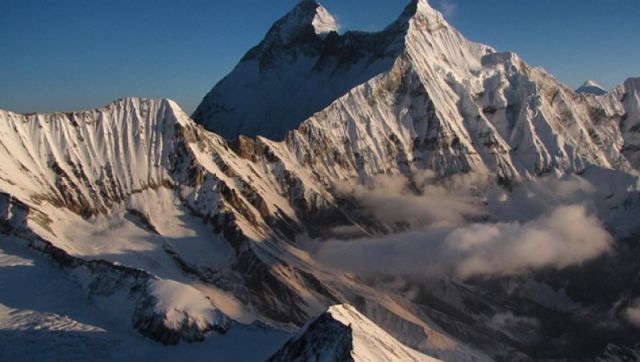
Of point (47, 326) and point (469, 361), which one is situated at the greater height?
point (469, 361)

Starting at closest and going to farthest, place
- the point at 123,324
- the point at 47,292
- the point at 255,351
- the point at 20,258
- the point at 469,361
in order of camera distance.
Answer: the point at 255,351 → the point at 123,324 → the point at 47,292 → the point at 20,258 → the point at 469,361

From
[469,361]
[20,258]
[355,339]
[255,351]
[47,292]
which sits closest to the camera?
[355,339]

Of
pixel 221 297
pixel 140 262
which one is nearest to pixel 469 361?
pixel 221 297

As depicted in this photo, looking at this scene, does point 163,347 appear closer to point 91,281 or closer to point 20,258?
point 91,281

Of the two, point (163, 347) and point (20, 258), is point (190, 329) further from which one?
point (20, 258)

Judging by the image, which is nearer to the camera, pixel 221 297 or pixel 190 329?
pixel 190 329

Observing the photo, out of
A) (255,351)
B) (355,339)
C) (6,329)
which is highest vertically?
(355,339)

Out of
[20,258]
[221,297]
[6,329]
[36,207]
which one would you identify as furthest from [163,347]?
[36,207]
